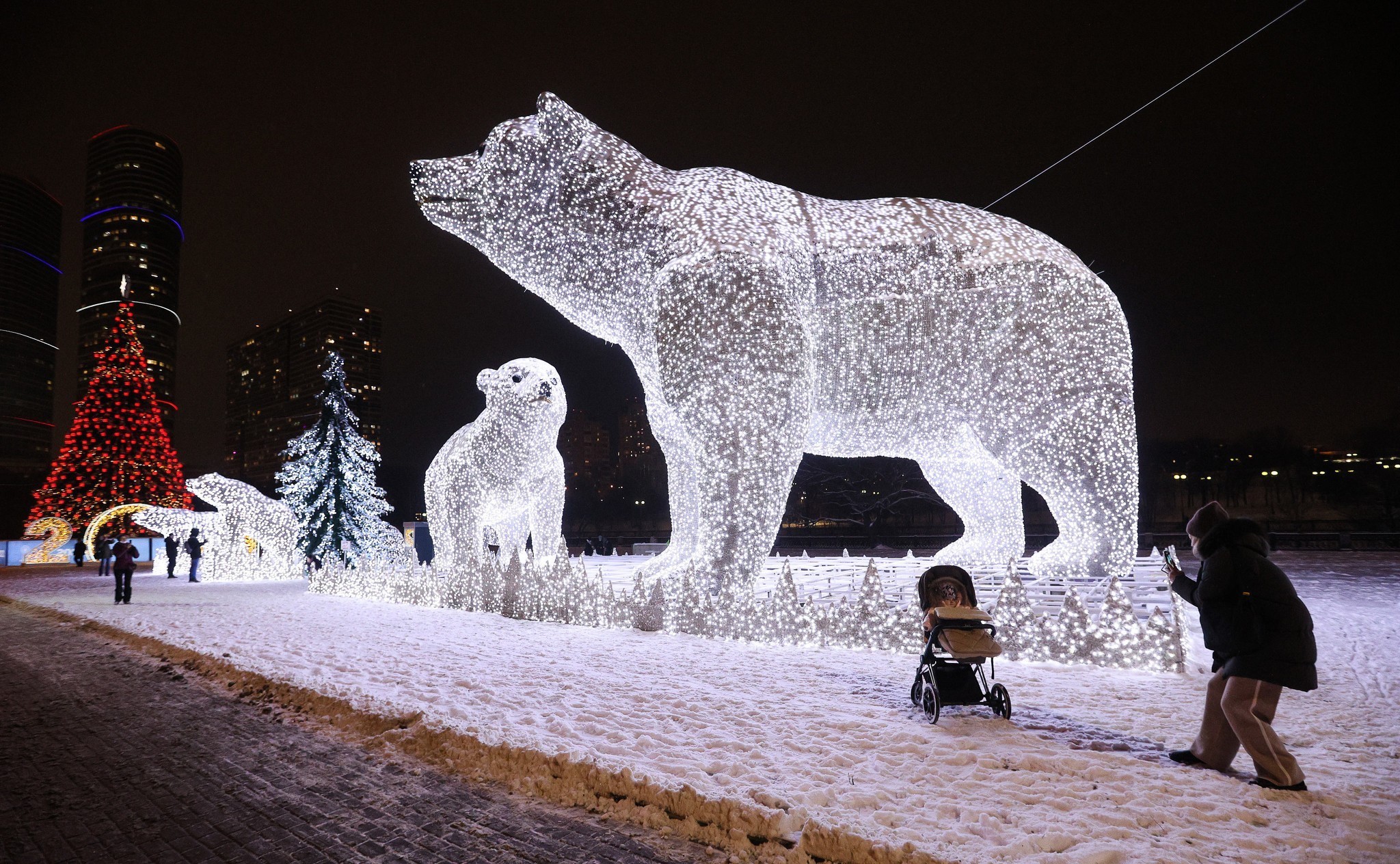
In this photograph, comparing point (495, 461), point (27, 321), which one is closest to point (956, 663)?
point (495, 461)

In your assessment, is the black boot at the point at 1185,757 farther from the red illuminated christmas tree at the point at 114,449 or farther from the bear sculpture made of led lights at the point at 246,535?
the red illuminated christmas tree at the point at 114,449

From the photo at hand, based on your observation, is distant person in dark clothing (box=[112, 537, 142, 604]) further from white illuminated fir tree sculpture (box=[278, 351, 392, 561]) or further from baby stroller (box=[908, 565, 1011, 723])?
baby stroller (box=[908, 565, 1011, 723])

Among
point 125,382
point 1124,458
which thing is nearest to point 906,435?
point 1124,458

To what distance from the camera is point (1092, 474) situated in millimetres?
5129

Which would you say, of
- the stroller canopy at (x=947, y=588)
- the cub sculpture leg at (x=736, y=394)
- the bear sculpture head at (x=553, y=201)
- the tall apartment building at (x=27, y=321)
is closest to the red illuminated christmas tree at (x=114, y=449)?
the bear sculpture head at (x=553, y=201)

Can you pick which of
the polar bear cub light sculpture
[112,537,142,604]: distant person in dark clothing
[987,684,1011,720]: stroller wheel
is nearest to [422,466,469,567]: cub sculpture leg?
the polar bear cub light sculpture

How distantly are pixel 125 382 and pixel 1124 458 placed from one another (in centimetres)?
2756

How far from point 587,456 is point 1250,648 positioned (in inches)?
1573

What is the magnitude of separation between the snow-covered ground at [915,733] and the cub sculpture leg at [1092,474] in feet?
4.25

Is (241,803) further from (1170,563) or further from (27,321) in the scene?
(27,321)

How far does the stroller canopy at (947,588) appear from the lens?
3.63m

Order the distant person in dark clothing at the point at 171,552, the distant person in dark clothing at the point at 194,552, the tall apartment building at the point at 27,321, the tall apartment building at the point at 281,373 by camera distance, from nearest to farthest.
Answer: the distant person in dark clothing at the point at 194,552 < the distant person in dark clothing at the point at 171,552 < the tall apartment building at the point at 27,321 < the tall apartment building at the point at 281,373

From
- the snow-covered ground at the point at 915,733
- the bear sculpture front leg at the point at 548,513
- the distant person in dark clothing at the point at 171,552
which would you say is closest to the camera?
the snow-covered ground at the point at 915,733

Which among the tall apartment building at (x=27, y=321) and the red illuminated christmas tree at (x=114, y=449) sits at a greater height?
the tall apartment building at (x=27, y=321)
